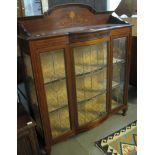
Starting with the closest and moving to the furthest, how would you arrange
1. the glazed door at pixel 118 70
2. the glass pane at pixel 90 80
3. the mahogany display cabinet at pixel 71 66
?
the mahogany display cabinet at pixel 71 66 < the glass pane at pixel 90 80 < the glazed door at pixel 118 70

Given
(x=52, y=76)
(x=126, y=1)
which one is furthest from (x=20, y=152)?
(x=126, y=1)

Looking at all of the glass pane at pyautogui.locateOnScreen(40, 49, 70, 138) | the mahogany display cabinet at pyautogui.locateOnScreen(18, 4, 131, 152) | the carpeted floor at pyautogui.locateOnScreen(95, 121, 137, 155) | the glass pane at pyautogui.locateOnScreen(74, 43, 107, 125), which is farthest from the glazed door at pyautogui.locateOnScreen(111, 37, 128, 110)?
the glass pane at pyautogui.locateOnScreen(40, 49, 70, 138)

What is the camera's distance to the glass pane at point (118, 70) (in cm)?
181

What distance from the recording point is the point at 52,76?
149cm

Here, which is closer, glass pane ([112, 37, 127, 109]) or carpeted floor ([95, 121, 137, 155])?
carpeted floor ([95, 121, 137, 155])

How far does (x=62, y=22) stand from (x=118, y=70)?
798mm

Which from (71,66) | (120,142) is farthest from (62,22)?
(120,142)

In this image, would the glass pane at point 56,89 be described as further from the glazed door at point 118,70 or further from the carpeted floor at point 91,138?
the glazed door at point 118,70

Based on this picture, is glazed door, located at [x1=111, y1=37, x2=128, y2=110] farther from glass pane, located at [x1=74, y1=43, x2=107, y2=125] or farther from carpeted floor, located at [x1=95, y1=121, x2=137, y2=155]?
carpeted floor, located at [x1=95, y1=121, x2=137, y2=155]

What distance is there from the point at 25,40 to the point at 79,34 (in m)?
0.42

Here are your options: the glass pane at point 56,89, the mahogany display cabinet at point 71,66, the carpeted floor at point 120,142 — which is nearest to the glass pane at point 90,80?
the mahogany display cabinet at point 71,66

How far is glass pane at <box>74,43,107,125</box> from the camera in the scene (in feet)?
5.30

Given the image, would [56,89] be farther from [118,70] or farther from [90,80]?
[118,70]
